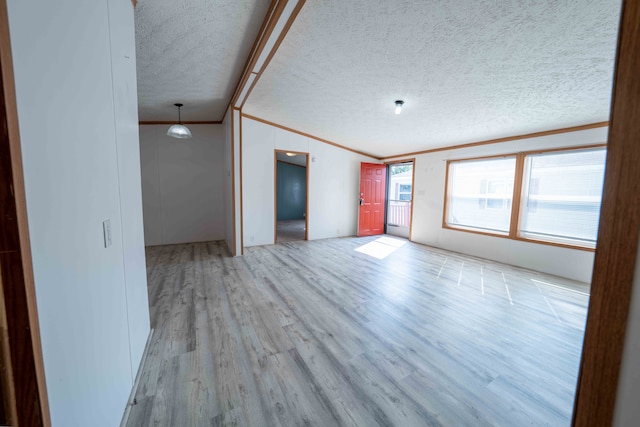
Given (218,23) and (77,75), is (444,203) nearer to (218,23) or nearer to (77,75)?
(218,23)

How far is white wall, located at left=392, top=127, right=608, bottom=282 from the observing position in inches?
141

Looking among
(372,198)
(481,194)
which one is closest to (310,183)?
(372,198)

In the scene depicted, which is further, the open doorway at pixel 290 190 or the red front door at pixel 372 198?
the open doorway at pixel 290 190

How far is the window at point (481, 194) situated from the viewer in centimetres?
451

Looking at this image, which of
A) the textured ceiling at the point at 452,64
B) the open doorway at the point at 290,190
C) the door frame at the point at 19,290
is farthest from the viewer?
the open doorway at the point at 290,190

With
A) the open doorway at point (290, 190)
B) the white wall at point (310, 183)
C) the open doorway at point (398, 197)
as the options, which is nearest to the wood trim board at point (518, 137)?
the open doorway at point (398, 197)

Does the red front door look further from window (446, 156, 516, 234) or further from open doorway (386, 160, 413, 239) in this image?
window (446, 156, 516, 234)

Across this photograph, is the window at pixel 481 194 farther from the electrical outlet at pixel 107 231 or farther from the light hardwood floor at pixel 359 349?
the electrical outlet at pixel 107 231

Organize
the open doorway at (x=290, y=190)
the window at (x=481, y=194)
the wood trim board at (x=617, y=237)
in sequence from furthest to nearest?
the open doorway at (x=290, y=190) → the window at (x=481, y=194) → the wood trim board at (x=617, y=237)

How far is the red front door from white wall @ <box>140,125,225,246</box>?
11.7 feet

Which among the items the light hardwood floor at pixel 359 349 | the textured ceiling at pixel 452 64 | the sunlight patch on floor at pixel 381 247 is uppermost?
the textured ceiling at pixel 452 64

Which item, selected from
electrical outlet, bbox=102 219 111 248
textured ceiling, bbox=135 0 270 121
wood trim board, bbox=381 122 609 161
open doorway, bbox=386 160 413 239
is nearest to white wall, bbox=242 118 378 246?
open doorway, bbox=386 160 413 239

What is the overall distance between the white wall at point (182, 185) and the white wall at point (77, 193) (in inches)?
167

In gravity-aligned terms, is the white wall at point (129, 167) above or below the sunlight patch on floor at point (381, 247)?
above
